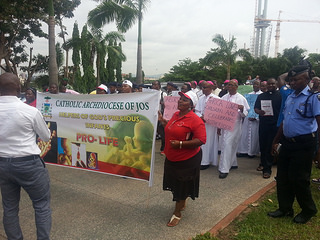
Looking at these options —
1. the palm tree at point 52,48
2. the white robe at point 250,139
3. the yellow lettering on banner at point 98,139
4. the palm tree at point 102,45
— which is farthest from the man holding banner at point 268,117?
the palm tree at point 102,45

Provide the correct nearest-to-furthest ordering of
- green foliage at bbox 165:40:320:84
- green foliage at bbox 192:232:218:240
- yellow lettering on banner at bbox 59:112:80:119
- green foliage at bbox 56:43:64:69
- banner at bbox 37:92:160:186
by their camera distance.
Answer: green foliage at bbox 192:232:218:240 → banner at bbox 37:92:160:186 → yellow lettering on banner at bbox 59:112:80:119 → green foliage at bbox 56:43:64:69 → green foliage at bbox 165:40:320:84

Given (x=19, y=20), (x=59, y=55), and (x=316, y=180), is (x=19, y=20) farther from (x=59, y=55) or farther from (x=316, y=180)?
(x=316, y=180)

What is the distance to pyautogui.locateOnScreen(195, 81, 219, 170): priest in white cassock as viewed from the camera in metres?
5.74

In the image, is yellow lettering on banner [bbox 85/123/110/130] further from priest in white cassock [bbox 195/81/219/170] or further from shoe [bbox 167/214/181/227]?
priest in white cassock [bbox 195/81/219/170]

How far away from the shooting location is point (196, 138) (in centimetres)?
328

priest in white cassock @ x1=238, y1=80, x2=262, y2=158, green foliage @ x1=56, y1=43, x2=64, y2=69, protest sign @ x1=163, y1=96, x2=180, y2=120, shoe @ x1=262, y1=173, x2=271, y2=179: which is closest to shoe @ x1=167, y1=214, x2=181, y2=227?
shoe @ x1=262, y1=173, x2=271, y2=179

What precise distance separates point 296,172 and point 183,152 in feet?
4.70

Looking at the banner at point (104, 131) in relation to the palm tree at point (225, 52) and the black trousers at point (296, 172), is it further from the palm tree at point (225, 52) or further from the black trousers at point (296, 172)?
the palm tree at point (225, 52)

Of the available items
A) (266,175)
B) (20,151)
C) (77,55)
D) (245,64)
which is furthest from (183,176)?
(245,64)

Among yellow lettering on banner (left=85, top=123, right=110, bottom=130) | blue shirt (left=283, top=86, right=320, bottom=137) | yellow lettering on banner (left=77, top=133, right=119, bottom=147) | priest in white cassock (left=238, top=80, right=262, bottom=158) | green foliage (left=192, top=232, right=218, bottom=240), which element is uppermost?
blue shirt (left=283, top=86, right=320, bottom=137)

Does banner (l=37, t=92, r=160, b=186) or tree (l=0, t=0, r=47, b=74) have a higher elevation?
tree (l=0, t=0, r=47, b=74)

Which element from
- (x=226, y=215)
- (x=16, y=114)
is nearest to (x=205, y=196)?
(x=226, y=215)

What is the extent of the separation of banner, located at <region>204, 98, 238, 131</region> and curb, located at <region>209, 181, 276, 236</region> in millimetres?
1317

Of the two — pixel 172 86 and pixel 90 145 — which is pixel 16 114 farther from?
pixel 172 86
